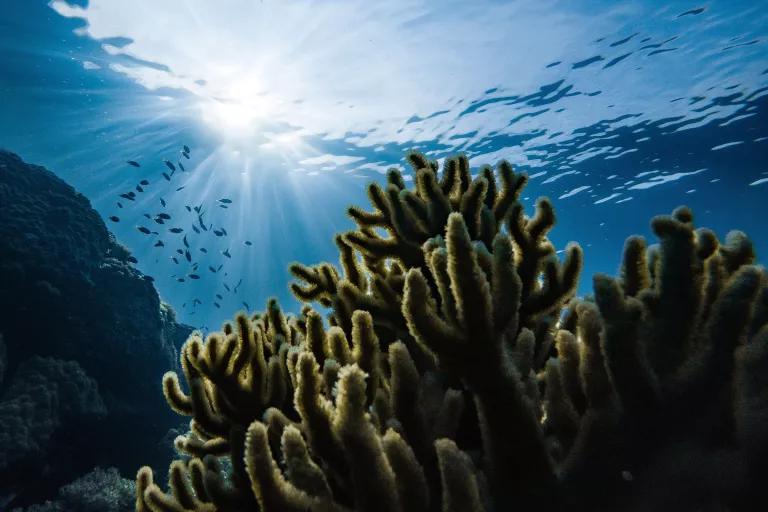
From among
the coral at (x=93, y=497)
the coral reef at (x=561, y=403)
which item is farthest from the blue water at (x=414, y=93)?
the coral reef at (x=561, y=403)

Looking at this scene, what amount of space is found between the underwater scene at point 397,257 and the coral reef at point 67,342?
7cm

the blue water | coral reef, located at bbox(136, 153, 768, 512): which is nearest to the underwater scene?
coral reef, located at bbox(136, 153, 768, 512)

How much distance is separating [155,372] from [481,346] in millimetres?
15940

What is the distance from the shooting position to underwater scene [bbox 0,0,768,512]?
1.29m

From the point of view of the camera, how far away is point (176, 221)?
149 ft

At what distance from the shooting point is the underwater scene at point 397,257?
1.29 meters

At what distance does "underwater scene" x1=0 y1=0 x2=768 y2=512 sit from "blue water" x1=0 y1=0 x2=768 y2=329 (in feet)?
0.45

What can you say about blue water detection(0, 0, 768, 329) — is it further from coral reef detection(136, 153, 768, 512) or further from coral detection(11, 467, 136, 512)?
coral reef detection(136, 153, 768, 512)

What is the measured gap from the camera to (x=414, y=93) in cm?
1758

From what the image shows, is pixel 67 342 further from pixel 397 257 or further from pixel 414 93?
pixel 414 93

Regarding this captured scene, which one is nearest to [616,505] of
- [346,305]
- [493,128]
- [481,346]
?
[481,346]

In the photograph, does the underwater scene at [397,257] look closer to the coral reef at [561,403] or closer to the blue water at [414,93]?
the coral reef at [561,403]

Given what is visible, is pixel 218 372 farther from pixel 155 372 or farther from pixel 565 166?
pixel 565 166

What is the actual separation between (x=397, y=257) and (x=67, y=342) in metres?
13.6
